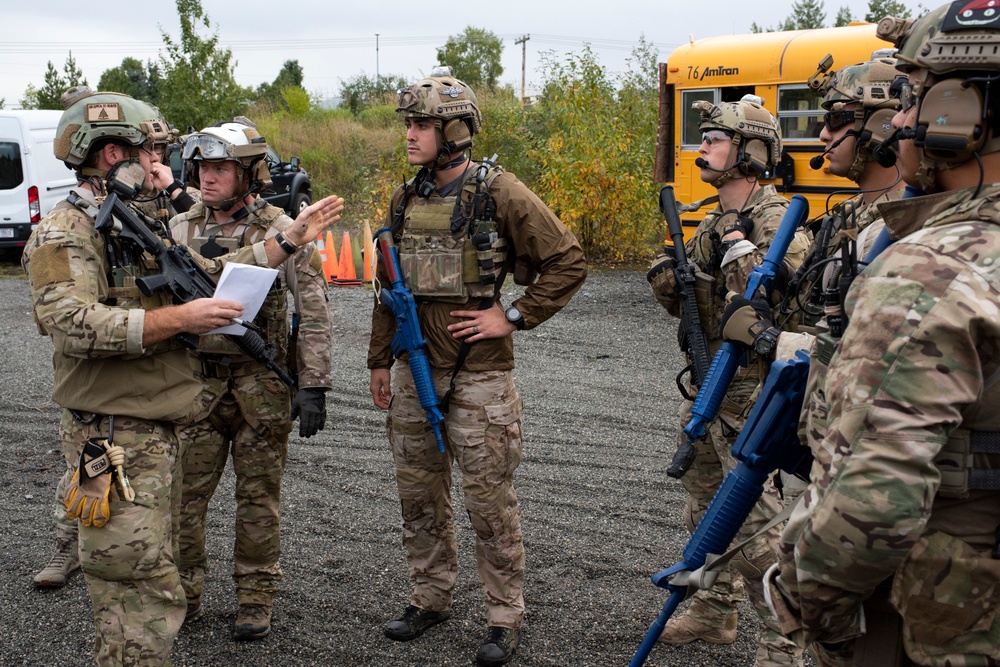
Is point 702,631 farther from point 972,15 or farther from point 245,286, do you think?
point 972,15

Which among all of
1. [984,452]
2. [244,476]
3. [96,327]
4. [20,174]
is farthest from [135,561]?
[20,174]

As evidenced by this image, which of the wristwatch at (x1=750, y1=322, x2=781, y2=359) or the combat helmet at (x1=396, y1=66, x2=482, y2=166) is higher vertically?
the combat helmet at (x1=396, y1=66, x2=482, y2=166)

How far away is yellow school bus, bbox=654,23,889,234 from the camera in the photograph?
1038 cm

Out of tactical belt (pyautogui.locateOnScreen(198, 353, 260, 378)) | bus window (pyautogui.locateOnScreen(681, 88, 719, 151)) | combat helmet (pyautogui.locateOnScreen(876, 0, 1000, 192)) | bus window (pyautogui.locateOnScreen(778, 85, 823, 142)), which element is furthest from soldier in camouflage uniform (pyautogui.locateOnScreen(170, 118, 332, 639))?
bus window (pyautogui.locateOnScreen(681, 88, 719, 151))

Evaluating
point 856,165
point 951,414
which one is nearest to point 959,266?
point 951,414

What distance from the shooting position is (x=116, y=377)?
3217 mm

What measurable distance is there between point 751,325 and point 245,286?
1891 millimetres

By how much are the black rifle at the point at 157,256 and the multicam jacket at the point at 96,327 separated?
0.07 metres

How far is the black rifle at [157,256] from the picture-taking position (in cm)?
321

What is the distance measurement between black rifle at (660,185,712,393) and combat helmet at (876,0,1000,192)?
2.10m

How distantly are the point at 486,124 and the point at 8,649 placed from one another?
14305mm

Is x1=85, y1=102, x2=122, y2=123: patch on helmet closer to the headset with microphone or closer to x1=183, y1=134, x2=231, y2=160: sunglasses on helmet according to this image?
x1=183, y1=134, x2=231, y2=160: sunglasses on helmet

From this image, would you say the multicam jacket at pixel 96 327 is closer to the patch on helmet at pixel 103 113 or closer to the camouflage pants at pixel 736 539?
the patch on helmet at pixel 103 113

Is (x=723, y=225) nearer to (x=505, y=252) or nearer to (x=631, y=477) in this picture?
(x=505, y=252)
